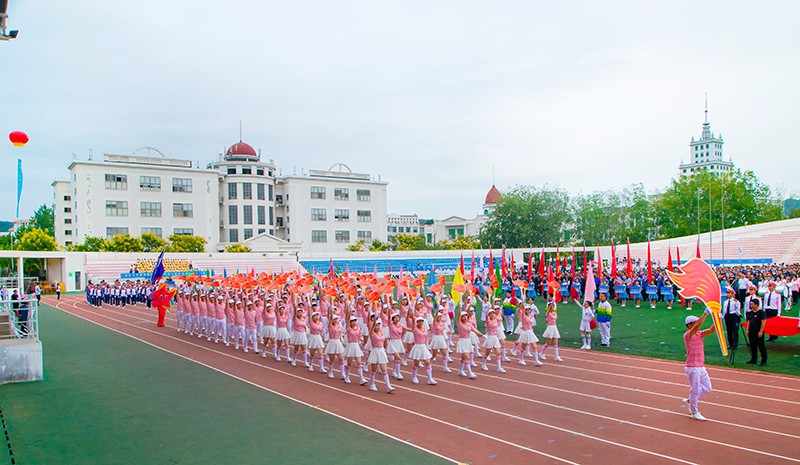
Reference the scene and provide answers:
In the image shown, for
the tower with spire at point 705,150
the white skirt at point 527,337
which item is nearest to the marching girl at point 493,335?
the white skirt at point 527,337

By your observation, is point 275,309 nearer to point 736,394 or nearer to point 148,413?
point 148,413

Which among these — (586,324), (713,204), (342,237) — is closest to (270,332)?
(586,324)

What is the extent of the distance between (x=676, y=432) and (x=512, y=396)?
3346 mm

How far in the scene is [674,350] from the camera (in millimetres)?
16000

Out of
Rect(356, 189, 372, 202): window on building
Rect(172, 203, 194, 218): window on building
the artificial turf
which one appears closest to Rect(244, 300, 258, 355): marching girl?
the artificial turf

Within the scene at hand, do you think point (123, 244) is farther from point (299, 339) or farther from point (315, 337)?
point (315, 337)

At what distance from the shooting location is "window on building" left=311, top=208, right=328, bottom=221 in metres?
69.4

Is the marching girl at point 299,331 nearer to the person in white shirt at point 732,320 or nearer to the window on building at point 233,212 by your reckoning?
the person in white shirt at point 732,320

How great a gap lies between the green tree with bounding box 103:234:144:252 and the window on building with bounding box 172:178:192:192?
31.9 ft

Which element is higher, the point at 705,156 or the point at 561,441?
the point at 705,156

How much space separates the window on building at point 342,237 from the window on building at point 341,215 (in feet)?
5.71

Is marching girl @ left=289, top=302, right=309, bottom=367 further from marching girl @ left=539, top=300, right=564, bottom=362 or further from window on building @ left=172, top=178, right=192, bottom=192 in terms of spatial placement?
window on building @ left=172, top=178, right=192, bottom=192

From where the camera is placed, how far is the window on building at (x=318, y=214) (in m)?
69.4

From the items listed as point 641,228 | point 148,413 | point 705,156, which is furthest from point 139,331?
point 705,156
